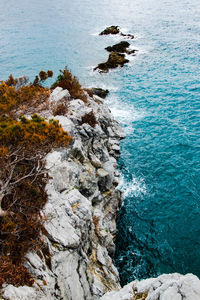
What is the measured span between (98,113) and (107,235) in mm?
16282

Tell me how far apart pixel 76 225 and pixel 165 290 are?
5.51 metres

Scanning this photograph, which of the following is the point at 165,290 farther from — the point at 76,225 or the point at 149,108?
the point at 149,108

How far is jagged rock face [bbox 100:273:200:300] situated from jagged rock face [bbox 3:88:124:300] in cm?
234

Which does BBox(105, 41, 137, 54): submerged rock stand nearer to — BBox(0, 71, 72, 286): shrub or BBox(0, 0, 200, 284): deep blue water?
BBox(0, 0, 200, 284): deep blue water

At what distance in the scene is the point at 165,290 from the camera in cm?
838

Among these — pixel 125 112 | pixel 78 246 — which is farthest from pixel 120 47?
pixel 78 246

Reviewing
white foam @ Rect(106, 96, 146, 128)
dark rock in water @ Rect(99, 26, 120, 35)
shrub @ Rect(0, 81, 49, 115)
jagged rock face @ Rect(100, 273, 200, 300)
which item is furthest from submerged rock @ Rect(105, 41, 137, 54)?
jagged rock face @ Rect(100, 273, 200, 300)

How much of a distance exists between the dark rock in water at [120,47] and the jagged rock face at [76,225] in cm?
4876

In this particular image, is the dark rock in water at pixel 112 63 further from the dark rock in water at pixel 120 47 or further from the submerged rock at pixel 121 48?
the dark rock in water at pixel 120 47

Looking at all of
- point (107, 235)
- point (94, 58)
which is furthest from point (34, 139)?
point (94, 58)

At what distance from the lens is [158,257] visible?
17125mm

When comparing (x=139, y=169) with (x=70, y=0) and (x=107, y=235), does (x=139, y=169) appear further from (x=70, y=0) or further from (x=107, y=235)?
(x=70, y=0)

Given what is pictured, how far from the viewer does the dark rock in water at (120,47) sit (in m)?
62.1

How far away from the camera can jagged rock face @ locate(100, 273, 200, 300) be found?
806 cm
